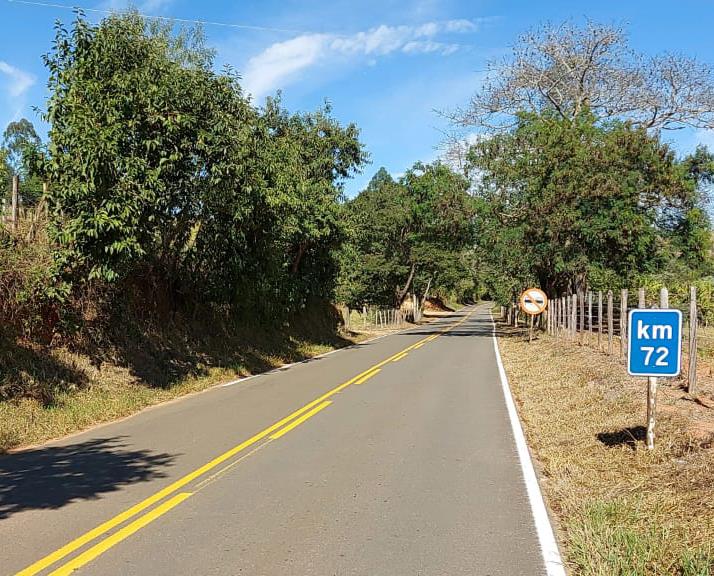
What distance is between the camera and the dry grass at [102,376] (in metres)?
10.5

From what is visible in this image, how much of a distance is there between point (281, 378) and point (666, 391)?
31.2 feet

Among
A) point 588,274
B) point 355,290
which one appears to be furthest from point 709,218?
point 355,290

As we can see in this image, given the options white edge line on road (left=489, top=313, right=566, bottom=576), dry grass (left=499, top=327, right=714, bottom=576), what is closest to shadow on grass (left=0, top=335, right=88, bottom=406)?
white edge line on road (left=489, top=313, right=566, bottom=576)

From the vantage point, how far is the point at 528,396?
14.1 m

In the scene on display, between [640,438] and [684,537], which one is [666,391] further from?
[684,537]

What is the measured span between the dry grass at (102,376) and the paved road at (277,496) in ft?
2.33

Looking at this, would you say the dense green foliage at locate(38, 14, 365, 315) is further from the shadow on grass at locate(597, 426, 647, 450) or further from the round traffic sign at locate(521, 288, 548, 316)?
the round traffic sign at locate(521, 288, 548, 316)

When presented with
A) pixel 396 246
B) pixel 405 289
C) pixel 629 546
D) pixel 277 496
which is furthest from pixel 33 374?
pixel 405 289

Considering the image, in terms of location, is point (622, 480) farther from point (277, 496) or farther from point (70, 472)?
point (70, 472)

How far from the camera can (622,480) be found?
7125 mm

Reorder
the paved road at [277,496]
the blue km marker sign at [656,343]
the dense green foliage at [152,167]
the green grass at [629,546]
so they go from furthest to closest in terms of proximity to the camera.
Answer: the dense green foliage at [152,167]
the blue km marker sign at [656,343]
the paved road at [277,496]
the green grass at [629,546]

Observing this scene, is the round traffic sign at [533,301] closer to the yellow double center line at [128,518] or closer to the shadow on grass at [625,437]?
the shadow on grass at [625,437]

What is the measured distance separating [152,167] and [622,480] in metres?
10.4

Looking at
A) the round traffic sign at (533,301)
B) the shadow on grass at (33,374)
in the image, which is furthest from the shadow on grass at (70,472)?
the round traffic sign at (533,301)
